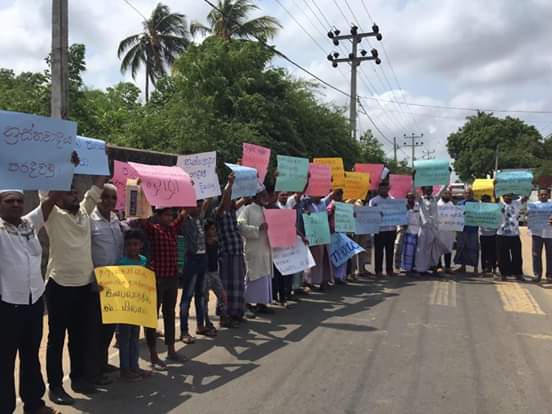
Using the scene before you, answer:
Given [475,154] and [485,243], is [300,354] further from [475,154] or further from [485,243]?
[475,154]

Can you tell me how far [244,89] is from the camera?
19.5 m

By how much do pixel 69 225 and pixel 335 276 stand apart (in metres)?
6.68

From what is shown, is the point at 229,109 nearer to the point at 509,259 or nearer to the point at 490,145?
the point at 509,259

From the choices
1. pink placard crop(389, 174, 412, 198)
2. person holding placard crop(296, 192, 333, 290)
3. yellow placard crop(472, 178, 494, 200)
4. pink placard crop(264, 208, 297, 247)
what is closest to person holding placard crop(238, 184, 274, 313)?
pink placard crop(264, 208, 297, 247)

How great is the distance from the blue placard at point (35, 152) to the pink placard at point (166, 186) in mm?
1113

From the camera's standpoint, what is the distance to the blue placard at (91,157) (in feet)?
17.7

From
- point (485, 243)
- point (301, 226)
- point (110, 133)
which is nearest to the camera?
point (301, 226)

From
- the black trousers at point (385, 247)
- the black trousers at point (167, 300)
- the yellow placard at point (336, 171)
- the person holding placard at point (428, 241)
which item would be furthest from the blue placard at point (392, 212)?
the black trousers at point (167, 300)

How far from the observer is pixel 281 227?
27.0 feet

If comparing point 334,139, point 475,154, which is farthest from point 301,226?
point 475,154

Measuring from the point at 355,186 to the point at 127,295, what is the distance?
7182 millimetres

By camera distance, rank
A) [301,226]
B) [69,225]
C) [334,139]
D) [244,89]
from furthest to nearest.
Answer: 1. [334,139]
2. [244,89]
3. [301,226]
4. [69,225]

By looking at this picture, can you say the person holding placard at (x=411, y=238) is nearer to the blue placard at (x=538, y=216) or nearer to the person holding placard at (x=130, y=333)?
the blue placard at (x=538, y=216)

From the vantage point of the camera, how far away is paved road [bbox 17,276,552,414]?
15.2ft
